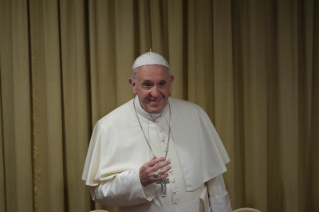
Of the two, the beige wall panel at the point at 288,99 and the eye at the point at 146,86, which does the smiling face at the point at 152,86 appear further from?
the beige wall panel at the point at 288,99

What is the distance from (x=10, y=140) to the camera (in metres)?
3.28

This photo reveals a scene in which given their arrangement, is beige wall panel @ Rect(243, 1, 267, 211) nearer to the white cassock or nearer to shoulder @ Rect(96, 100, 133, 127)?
the white cassock

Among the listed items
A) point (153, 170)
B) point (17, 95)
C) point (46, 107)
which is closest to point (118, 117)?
point (153, 170)

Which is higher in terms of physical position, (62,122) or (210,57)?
(210,57)

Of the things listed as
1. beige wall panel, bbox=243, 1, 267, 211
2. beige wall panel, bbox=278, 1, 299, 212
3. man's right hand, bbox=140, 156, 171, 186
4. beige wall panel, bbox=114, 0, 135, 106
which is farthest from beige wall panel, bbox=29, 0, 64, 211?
beige wall panel, bbox=278, 1, 299, 212

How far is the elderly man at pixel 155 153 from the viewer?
2342mm

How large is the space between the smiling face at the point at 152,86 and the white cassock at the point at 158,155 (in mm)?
175

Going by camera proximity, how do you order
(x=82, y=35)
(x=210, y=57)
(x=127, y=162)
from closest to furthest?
1. (x=127, y=162)
2. (x=82, y=35)
3. (x=210, y=57)

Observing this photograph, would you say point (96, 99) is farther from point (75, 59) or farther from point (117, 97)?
point (75, 59)

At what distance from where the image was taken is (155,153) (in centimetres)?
250

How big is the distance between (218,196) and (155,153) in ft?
1.78

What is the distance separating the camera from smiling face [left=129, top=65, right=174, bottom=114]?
238 cm

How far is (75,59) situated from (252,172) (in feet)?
6.59

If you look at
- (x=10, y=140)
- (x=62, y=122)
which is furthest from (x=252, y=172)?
(x=10, y=140)
